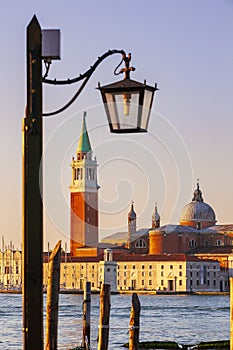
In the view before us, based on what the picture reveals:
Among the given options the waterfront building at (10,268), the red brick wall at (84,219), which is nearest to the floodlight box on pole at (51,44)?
the red brick wall at (84,219)

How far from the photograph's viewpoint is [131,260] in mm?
41500

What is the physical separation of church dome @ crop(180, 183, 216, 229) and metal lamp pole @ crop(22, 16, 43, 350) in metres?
39.4

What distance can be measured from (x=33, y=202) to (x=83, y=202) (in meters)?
40.2

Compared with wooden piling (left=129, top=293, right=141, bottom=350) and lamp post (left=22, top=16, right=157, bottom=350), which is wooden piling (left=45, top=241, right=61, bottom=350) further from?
lamp post (left=22, top=16, right=157, bottom=350)

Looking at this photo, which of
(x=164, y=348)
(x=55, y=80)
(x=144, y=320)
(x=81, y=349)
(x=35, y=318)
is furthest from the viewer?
(x=144, y=320)

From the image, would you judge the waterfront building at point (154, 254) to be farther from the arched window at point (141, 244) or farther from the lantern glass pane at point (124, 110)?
→ the lantern glass pane at point (124, 110)

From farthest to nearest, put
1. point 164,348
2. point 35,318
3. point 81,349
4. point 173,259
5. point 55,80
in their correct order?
point 173,259, point 164,348, point 81,349, point 55,80, point 35,318

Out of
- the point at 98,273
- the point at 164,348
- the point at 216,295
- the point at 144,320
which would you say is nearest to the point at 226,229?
the point at 216,295

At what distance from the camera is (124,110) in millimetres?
1867

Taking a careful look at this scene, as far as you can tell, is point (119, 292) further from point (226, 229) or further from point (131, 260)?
point (226, 229)

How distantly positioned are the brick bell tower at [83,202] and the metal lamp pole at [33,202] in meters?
38.6

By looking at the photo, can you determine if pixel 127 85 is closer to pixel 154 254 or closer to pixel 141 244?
pixel 154 254

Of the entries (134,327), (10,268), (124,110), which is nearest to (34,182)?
(124,110)

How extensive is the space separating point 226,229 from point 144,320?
22771 millimetres
